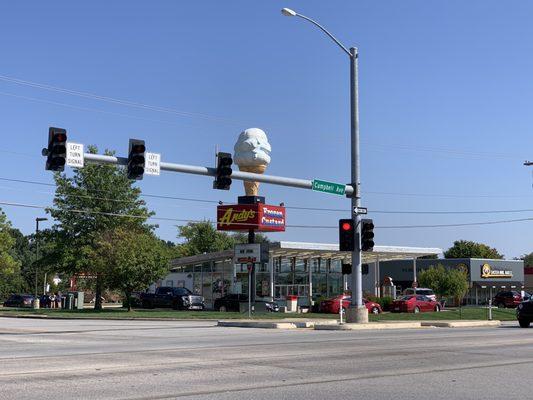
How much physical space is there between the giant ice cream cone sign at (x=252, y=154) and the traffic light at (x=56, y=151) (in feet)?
112

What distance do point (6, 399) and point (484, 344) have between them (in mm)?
12479

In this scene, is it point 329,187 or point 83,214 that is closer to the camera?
point 329,187

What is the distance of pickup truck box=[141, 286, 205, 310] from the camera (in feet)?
157

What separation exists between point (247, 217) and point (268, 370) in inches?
1425

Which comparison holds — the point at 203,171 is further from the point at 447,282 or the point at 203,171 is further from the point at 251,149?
the point at 447,282

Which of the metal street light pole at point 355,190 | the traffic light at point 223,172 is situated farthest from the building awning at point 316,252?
the traffic light at point 223,172

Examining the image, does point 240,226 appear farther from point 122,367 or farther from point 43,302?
point 122,367

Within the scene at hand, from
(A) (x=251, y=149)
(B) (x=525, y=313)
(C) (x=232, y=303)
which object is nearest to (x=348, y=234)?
(B) (x=525, y=313)

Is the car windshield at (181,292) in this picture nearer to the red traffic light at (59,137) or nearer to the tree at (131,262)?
the tree at (131,262)

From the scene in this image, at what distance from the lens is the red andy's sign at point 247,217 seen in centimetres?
4738

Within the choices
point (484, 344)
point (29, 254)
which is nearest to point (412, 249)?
point (484, 344)

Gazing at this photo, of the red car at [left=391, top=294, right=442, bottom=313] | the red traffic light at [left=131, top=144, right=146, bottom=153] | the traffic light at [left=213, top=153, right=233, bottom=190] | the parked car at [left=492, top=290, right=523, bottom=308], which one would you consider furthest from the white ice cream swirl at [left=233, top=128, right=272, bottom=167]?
→ the red traffic light at [left=131, top=144, right=146, bottom=153]

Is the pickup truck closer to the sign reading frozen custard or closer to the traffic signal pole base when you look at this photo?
the traffic signal pole base

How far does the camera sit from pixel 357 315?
90.6ft
